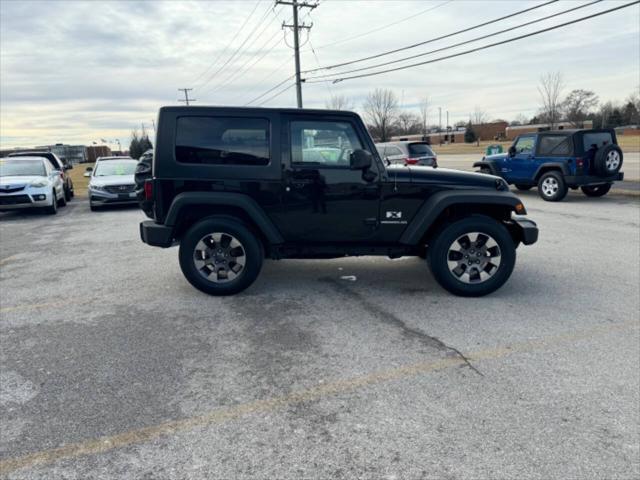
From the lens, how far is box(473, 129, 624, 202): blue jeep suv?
12.5 m

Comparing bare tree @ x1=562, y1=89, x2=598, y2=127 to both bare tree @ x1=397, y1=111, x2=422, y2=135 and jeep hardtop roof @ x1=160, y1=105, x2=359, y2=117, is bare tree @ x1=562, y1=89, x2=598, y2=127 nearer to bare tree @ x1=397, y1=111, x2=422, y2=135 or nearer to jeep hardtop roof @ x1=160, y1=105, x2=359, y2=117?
bare tree @ x1=397, y1=111, x2=422, y2=135

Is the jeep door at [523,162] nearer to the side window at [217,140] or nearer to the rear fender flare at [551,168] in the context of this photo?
the rear fender flare at [551,168]

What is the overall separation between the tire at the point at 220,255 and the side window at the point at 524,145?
1145 cm

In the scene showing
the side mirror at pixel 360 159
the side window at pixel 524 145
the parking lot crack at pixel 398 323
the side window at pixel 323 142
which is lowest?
the parking lot crack at pixel 398 323

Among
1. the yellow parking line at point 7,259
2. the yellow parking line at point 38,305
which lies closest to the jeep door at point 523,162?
the yellow parking line at point 38,305

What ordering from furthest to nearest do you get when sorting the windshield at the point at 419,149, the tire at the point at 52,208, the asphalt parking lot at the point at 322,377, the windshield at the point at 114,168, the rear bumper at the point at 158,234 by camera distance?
the windshield at the point at 419,149, the windshield at the point at 114,168, the tire at the point at 52,208, the rear bumper at the point at 158,234, the asphalt parking lot at the point at 322,377

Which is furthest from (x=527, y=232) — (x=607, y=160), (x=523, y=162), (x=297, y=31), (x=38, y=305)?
(x=297, y=31)

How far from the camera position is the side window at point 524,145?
13.9 m

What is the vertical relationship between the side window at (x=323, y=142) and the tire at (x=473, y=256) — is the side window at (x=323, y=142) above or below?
above

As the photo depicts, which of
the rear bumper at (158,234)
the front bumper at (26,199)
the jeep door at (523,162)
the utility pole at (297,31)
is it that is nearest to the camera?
the rear bumper at (158,234)

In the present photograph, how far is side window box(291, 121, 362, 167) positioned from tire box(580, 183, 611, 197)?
11657 millimetres

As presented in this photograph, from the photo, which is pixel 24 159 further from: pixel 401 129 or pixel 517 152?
pixel 401 129

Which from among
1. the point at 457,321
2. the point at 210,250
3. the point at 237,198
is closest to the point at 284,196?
the point at 237,198

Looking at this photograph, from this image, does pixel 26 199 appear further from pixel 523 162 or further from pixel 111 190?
pixel 523 162
